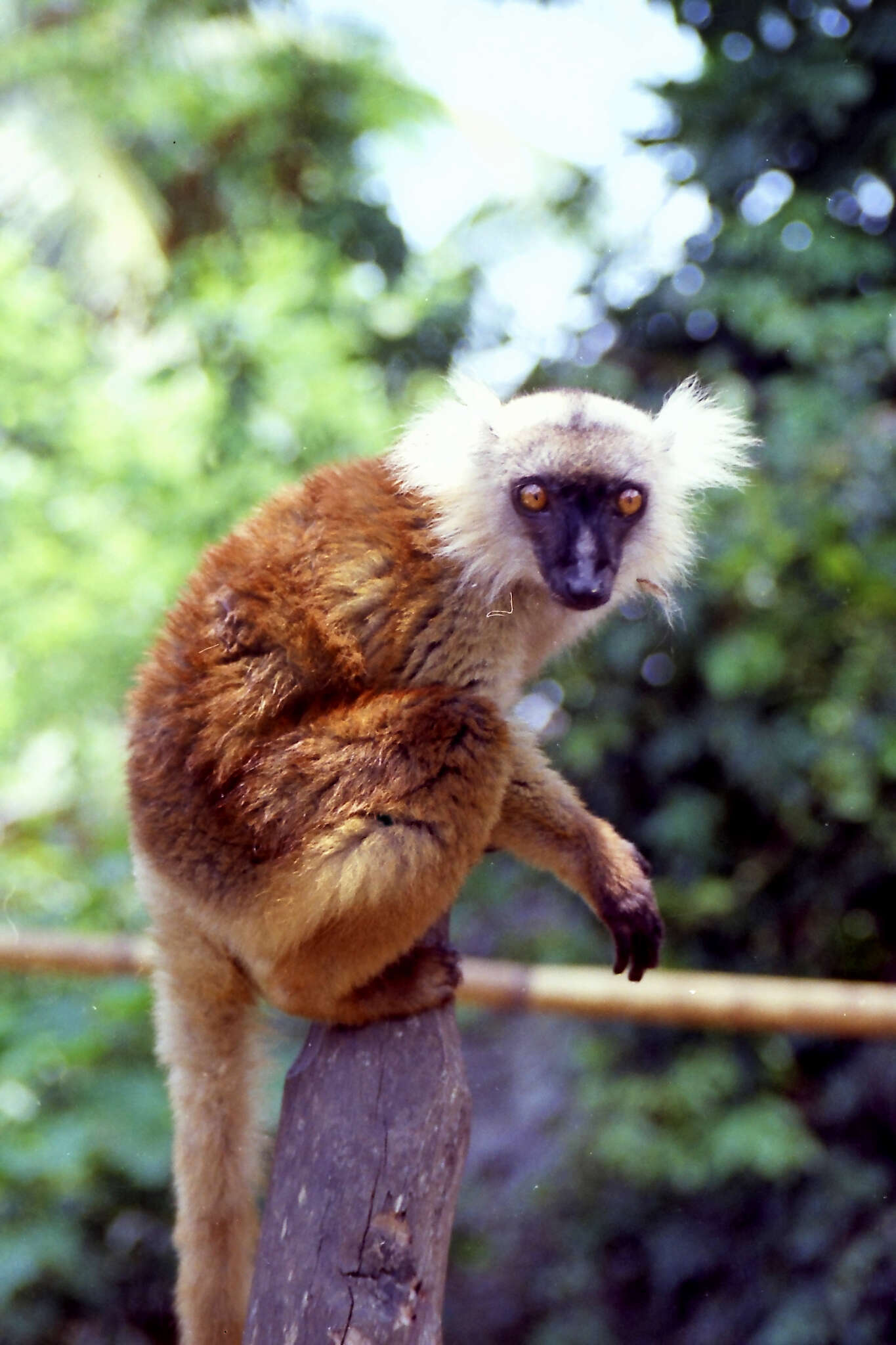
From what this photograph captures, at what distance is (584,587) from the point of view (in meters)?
2.39

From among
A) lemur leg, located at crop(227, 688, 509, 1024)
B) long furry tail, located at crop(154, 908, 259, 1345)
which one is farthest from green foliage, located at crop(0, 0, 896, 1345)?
lemur leg, located at crop(227, 688, 509, 1024)

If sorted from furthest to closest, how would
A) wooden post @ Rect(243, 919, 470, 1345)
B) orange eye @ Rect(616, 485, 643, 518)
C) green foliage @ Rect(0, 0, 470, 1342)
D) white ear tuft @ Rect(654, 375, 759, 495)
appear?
1. green foliage @ Rect(0, 0, 470, 1342)
2. white ear tuft @ Rect(654, 375, 759, 495)
3. orange eye @ Rect(616, 485, 643, 518)
4. wooden post @ Rect(243, 919, 470, 1345)

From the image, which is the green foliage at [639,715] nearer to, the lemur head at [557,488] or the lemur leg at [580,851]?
the lemur head at [557,488]

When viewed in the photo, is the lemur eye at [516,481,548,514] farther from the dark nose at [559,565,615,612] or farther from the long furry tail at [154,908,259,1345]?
the long furry tail at [154,908,259,1345]

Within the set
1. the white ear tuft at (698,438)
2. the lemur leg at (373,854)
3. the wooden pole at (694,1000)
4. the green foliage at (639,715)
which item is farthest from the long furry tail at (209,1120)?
the green foliage at (639,715)

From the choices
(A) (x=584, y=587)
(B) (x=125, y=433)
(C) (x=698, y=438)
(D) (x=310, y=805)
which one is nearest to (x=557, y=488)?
(A) (x=584, y=587)

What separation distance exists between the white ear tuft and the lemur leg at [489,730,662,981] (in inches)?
33.6

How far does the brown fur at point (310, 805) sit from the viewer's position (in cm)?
222

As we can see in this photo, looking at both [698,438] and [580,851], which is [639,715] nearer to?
[698,438]

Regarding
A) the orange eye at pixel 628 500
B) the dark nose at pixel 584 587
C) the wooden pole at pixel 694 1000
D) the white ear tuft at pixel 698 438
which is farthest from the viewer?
the wooden pole at pixel 694 1000

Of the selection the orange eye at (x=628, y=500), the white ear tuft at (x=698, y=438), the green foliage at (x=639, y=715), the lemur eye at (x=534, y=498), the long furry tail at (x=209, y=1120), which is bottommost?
the green foliage at (x=639, y=715)

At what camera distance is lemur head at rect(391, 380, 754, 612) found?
8.20 feet

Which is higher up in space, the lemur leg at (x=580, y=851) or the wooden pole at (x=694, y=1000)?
the lemur leg at (x=580, y=851)

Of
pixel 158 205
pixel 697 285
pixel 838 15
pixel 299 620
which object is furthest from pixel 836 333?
pixel 158 205
